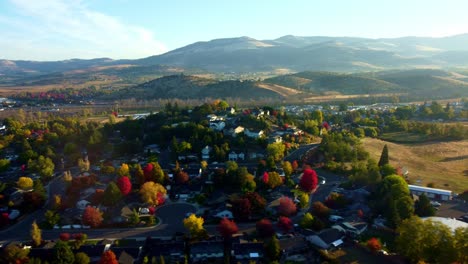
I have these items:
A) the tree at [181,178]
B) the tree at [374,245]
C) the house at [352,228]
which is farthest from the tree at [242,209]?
the tree at [374,245]

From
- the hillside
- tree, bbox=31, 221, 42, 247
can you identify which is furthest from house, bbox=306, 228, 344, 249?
the hillside

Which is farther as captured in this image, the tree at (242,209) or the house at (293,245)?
the tree at (242,209)

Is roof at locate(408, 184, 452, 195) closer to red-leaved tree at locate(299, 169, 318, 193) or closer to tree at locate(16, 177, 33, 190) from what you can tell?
red-leaved tree at locate(299, 169, 318, 193)

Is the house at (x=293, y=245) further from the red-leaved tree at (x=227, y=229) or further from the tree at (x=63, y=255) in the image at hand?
the tree at (x=63, y=255)

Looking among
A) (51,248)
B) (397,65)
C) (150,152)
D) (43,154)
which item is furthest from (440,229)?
(397,65)

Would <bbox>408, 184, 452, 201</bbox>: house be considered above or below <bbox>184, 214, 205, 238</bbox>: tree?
below

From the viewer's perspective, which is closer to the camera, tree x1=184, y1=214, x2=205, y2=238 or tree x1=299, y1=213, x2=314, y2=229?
tree x1=184, y1=214, x2=205, y2=238
